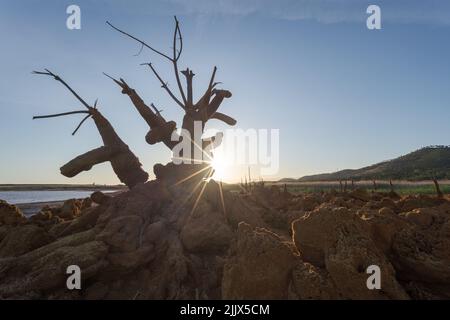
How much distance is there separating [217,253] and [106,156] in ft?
13.7

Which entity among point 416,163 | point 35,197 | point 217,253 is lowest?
point 35,197

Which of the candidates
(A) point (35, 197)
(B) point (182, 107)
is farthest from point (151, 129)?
(A) point (35, 197)

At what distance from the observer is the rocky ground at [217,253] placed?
4.96 m

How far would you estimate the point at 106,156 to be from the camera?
9.31 meters

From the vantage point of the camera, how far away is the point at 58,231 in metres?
8.10

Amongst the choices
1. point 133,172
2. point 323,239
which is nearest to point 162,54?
point 133,172

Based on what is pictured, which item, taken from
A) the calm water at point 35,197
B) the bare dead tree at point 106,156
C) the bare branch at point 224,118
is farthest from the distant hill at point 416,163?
the bare dead tree at point 106,156

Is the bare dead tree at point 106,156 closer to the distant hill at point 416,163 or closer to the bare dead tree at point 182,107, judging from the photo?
the bare dead tree at point 182,107

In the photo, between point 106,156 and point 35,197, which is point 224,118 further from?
point 35,197

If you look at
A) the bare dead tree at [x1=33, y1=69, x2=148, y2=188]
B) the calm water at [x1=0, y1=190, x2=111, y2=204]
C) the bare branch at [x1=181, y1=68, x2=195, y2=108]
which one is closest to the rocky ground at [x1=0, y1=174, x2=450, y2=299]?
the bare dead tree at [x1=33, y1=69, x2=148, y2=188]

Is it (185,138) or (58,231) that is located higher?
(185,138)

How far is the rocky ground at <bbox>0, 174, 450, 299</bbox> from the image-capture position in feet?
16.3
